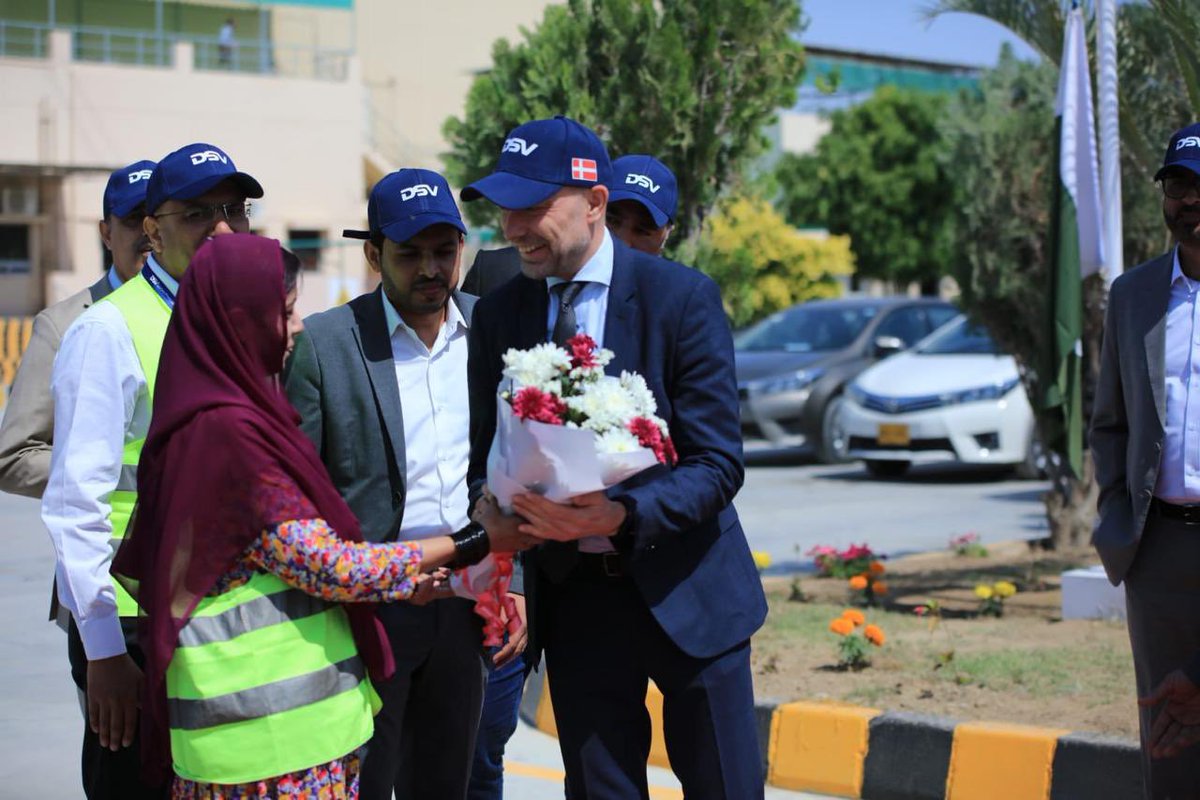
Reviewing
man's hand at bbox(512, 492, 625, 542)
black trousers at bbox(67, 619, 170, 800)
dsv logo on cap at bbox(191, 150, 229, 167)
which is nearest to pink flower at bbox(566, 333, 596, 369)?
man's hand at bbox(512, 492, 625, 542)

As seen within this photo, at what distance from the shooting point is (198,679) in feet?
10.2

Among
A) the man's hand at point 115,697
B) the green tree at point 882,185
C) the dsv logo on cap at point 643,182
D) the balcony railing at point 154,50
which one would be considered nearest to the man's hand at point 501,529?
the man's hand at point 115,697

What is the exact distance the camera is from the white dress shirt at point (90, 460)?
345cm

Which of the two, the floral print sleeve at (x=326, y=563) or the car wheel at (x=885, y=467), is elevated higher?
the floral print sleeve at (x=326, y=563)

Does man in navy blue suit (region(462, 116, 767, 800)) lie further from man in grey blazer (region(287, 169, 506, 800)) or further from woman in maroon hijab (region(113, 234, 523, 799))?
woman in maroon hijab (region(113, 234, 523, 799))

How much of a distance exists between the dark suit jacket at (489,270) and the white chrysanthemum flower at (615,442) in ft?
6.42

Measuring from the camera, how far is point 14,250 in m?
32.5

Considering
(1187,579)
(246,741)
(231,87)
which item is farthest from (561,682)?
(231,87)

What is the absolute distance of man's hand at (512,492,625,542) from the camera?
316 cm

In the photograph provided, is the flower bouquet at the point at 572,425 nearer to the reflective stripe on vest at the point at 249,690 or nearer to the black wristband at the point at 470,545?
the black wristband at the point at 470,545

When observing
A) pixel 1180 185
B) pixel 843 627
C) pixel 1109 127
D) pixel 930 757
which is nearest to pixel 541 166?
pixel 1180 185

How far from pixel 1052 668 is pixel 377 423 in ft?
12.3

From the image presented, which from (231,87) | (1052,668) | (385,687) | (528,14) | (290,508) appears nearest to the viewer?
(290,508)

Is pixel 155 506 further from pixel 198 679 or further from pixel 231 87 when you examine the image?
pixel 231 87
